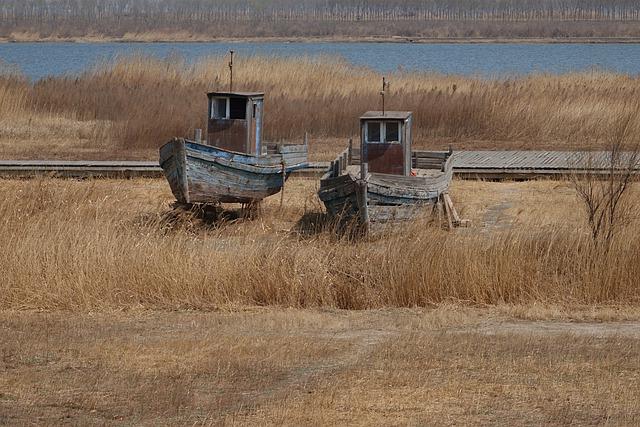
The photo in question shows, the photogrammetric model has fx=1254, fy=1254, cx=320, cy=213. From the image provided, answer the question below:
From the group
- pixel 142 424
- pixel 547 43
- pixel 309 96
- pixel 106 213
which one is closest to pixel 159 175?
pixel 106 213

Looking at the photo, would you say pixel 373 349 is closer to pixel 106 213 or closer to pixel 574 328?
pixel 574 328

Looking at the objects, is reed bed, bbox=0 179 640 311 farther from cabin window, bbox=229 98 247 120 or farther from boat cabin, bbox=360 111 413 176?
cabin window, bbox=229 98 247 120

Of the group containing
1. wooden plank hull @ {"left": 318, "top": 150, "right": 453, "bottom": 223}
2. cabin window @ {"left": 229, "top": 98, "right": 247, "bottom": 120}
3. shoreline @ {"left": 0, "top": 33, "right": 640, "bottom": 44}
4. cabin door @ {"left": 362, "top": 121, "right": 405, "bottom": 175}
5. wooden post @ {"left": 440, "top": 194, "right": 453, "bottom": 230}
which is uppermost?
shoreline @ {"left": 0, "top": 33, "right": 640, "bottom": 44}

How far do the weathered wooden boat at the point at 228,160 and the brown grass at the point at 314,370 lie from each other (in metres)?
5.56

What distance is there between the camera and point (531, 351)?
10617 millimetres

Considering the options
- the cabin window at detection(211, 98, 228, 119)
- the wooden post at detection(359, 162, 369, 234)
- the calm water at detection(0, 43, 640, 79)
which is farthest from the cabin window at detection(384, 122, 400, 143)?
the calm water at detection(0, 43, 640, 79)

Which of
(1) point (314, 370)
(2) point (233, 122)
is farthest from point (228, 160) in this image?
(1) point (314, 370)

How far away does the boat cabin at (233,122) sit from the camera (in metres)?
18.8

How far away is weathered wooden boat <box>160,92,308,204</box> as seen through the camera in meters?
18.0

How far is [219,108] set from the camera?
18922 mm

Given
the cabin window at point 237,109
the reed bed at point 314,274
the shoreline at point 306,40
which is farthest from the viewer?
the shoreline at point 306,40

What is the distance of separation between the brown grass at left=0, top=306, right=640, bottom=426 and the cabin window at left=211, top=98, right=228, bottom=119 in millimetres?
6715

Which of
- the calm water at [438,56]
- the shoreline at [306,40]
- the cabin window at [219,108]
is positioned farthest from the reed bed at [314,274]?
the shoreline at [306,40]

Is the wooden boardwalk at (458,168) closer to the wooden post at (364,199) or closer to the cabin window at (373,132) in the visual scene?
the cabin window at (373,132)
